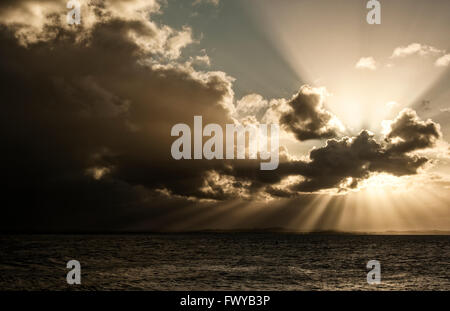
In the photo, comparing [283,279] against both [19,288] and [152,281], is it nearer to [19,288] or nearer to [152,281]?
[152,281]

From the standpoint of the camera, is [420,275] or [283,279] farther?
[420,275]
